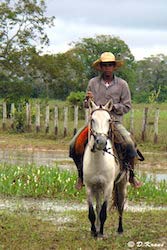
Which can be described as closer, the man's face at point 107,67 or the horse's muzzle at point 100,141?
the horse's muzzle at point 100,141

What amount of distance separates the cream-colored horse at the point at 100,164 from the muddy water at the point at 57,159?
8.11m

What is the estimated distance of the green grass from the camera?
12.0 metres

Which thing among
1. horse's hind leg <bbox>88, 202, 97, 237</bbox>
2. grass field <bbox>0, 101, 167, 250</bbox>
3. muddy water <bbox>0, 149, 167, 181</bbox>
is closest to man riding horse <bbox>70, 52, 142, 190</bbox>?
horse's hind leg <bbox>88, 202, 97, 237</bbox>

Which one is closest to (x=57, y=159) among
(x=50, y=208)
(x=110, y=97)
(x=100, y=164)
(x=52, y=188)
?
(x=52, y=188)

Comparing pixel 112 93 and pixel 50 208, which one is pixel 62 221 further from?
pixel 112 93

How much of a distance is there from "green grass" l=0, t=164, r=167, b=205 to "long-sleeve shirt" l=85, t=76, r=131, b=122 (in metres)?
3.54

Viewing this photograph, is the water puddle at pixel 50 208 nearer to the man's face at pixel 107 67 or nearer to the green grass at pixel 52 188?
the green grass at pixel 52 188

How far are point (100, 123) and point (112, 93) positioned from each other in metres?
0.97

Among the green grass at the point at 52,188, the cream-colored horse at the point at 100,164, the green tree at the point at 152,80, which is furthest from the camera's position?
the green tree at the point at 152,80

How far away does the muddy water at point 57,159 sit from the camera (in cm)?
1828

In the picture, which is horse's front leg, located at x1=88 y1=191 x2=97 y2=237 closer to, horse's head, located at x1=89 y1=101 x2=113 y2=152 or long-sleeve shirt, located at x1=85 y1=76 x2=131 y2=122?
horse's head, located at x1=89 y1=101 x2=113 y2=152

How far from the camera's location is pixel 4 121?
3012 cm

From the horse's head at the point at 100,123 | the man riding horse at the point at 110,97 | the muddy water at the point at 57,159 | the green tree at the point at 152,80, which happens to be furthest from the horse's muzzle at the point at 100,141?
the green tree at the point at 152,80

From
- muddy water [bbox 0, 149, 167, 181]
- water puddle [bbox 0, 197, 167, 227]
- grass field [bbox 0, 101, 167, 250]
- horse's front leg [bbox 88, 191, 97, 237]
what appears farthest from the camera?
muddy water [bbox 0, 149, 167, 181]
